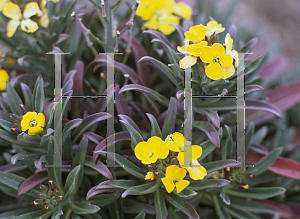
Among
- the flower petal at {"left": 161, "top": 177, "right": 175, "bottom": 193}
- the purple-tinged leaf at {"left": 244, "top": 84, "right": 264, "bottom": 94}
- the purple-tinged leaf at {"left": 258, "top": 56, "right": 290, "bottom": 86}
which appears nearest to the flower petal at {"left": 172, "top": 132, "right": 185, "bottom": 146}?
the flower petal at {"left": 161, "top": 177, "right": 175, "bottom": 193}

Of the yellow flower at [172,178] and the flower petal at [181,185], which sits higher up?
the yellow flower at [172,178]

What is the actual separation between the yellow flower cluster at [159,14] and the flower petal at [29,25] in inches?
19.6

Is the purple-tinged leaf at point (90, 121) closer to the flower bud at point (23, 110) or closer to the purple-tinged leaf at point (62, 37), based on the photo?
the flower bud at point (23, 110)

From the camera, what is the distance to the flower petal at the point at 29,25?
45.9 inches

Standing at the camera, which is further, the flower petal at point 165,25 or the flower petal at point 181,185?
the flower petal at point 165,25

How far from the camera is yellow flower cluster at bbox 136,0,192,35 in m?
1.36

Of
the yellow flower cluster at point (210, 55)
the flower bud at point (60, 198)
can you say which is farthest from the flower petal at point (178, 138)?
the flower bud at point (60, 198)

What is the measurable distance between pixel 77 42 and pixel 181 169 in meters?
0.98

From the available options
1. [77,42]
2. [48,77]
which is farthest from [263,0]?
[48,77]

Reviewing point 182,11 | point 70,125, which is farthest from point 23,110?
point 182,11

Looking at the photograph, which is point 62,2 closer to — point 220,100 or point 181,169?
point 220,100

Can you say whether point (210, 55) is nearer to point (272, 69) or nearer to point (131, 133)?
point (131, 133)

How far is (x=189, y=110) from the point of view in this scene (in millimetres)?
1017

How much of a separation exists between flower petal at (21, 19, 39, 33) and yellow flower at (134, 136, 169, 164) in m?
0.73
